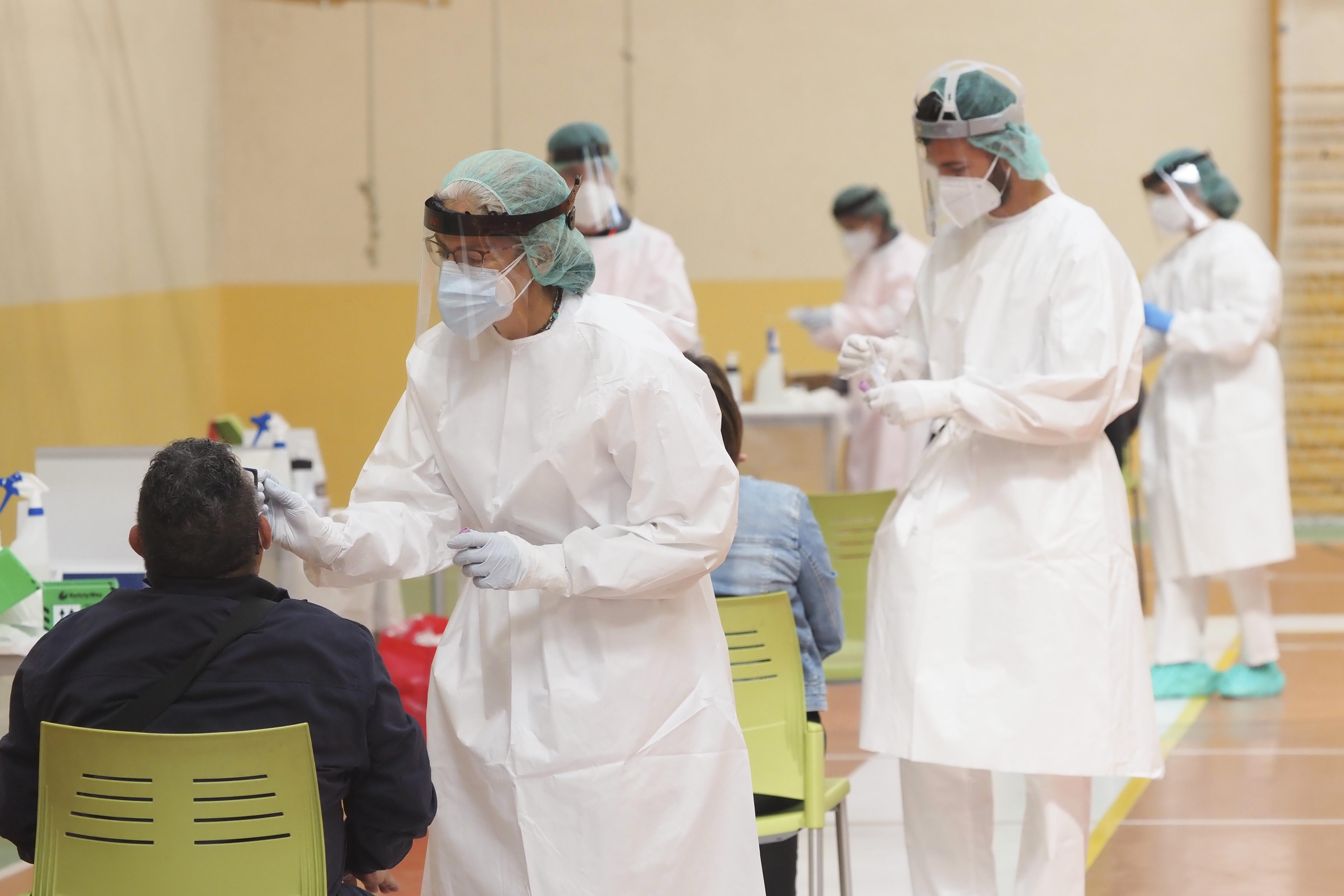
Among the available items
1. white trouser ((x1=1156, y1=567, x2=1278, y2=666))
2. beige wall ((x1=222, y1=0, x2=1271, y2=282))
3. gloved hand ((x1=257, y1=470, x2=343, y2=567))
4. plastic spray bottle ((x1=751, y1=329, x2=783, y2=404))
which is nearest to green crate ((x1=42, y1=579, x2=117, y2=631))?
gloved hand ((x1=257, y1=470, x2=343, y2=567))

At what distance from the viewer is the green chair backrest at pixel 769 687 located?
2.38m

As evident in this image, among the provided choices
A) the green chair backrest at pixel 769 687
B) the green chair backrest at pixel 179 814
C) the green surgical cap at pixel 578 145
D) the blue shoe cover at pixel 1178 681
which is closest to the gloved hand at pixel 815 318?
the green surgical cap at pixel 578 145

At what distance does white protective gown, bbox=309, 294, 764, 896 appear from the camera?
5.92ft

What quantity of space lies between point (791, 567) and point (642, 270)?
83.4 inches

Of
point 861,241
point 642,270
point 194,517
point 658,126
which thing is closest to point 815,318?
point 861,241

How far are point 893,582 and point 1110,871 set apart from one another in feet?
3.43

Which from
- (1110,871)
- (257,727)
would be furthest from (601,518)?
(1110,871)

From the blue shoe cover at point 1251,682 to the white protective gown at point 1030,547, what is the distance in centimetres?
230

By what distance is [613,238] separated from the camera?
180 inches

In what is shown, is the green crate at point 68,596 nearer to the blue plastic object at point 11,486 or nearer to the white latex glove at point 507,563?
the blue plastic object at point 11,486

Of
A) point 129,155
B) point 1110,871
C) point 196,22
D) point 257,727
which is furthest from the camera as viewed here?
point 196,22

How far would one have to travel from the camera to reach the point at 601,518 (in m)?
1.87

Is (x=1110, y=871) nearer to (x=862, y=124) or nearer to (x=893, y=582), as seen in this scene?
(x=893, y=582)

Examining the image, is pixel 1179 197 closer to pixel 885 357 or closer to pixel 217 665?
pixel 885 357
